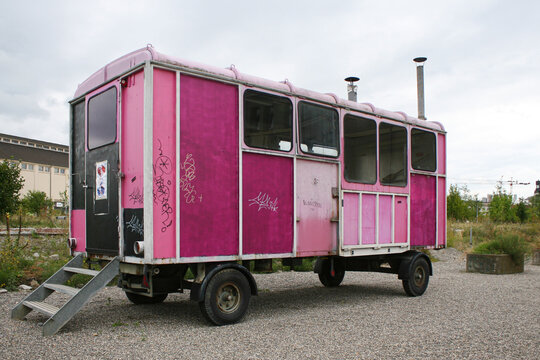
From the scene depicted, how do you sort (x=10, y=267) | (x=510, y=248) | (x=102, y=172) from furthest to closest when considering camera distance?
(x=510, y=248) → (x=10, y=267) → (x=102, y=172)

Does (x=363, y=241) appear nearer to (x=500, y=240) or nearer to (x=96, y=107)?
(x=96, y=107)

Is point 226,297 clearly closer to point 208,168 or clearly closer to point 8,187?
point 208,168

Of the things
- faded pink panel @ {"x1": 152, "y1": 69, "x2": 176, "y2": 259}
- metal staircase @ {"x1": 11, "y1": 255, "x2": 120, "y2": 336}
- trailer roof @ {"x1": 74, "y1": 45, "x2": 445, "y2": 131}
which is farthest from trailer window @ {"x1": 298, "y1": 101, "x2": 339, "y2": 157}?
metal staircase @ {"x1": 11, "y1": 255, "x2": 120, "y2": 336}

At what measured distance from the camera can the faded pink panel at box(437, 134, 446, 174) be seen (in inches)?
365

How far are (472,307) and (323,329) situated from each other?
2.89 meters

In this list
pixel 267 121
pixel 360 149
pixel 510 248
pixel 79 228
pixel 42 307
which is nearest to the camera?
pixel 42 307

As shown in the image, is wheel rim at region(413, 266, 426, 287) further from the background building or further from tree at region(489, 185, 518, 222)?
the background building

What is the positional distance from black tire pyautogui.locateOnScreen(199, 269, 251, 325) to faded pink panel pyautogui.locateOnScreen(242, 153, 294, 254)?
40cm

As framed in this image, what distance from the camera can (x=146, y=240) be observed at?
5.25m

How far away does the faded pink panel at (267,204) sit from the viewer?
6.13 m

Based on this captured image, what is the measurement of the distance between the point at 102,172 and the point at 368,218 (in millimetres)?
4117

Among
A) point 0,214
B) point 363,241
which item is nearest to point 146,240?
point 363,241

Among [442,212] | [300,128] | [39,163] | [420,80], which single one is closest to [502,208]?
[420,80]

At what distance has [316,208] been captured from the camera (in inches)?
276
